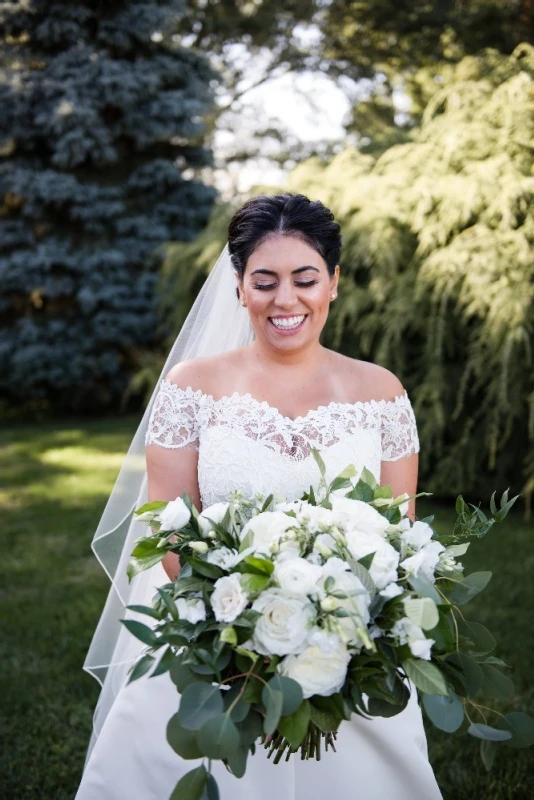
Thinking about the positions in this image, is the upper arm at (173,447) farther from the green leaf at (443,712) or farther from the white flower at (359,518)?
the green leaf at (443,712)

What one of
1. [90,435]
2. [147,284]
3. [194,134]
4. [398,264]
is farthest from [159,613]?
[194,134]

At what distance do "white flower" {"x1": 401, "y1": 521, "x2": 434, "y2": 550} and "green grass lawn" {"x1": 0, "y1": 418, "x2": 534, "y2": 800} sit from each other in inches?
70.3

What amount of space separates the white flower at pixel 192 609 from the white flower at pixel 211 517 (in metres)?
0.17

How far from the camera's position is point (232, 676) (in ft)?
5.07

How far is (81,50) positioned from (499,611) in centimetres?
956

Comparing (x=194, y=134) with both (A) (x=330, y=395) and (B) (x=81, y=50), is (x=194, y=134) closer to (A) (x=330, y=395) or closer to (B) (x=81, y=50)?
(B) (x=81, y=50)

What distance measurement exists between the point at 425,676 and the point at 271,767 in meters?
0.93

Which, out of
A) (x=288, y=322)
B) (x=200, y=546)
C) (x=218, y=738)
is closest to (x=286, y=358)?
(x=288, y=322)

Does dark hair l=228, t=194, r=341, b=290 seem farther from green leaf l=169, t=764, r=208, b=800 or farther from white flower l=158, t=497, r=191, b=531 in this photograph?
green leaf l=169, t=764, r=208, b=800

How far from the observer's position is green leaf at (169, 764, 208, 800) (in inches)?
57.0

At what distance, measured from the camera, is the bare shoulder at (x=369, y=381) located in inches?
103

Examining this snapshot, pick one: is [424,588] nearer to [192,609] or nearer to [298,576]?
[298,576]

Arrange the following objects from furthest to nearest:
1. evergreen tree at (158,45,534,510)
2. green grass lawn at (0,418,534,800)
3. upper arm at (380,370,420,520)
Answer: evergreen tree at (158,45,534,510) → green grass lawn at (0,418,534,800) → upper arm at (380,370,420,520)

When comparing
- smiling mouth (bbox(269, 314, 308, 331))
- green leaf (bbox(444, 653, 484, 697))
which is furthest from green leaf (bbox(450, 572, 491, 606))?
smiling mouth (bbox(269, 314, 308, 331))
